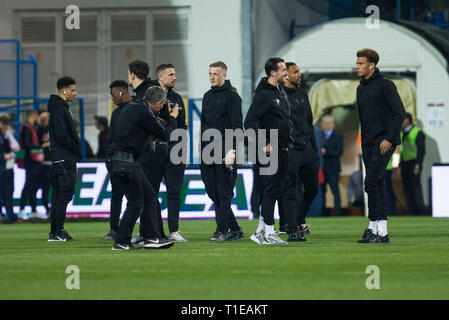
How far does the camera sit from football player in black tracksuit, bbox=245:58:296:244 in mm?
11664

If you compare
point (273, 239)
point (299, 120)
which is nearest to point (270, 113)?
point (299, 120)

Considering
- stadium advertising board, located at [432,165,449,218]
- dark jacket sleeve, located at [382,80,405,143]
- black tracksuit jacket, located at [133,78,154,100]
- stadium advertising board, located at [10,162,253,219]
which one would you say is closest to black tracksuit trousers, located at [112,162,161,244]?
black tracksuit jacket, located at [133,78,154,100]

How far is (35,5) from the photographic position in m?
26.2

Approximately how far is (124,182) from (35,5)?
16.3 metres

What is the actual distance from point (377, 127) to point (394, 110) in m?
0.29

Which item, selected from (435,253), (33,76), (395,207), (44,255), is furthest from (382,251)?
(33,76)

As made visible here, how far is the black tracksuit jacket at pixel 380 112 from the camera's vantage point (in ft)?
38.7

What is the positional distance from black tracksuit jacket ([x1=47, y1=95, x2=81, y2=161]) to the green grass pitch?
1181mm

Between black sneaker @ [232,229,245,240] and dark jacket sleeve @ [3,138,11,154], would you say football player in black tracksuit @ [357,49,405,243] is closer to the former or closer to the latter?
black sneaker @ [232,229,245,240]

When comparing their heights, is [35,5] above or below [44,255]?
above

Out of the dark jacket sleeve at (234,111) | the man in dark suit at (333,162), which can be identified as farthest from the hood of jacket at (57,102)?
the man in dark suit at (333,162)

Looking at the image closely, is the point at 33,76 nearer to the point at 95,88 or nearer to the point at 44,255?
the point at 95,88

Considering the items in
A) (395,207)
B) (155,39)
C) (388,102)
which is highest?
(155,39)

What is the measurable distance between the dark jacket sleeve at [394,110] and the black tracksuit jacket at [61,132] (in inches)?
164
